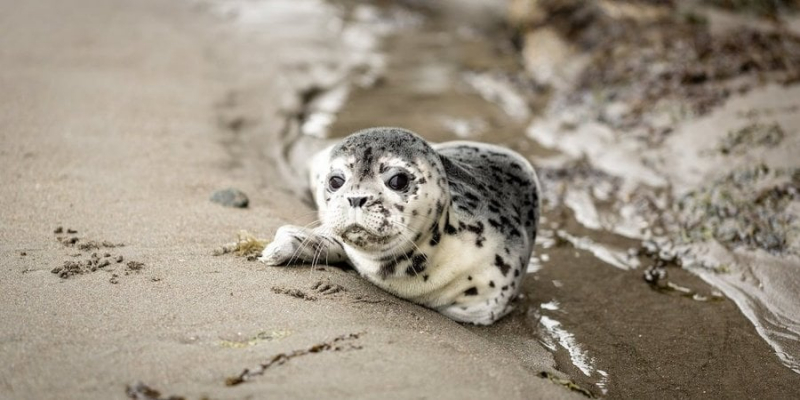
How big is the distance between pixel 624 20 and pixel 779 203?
4017 mm

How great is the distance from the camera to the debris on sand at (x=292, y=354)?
277 cm

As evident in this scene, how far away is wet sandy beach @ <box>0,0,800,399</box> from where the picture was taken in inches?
117

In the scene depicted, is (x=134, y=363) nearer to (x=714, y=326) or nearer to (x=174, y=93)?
(x=714, y=326)

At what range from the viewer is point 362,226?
130 inches

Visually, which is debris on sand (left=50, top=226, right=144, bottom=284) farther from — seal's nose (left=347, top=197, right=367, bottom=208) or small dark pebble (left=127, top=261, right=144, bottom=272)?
seal's nose (left=347, top=197, right=367, bottom=208)

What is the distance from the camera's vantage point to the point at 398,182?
11.2 ft

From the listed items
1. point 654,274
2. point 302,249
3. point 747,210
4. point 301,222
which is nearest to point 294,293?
point 302,249

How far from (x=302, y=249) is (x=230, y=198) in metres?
1.05

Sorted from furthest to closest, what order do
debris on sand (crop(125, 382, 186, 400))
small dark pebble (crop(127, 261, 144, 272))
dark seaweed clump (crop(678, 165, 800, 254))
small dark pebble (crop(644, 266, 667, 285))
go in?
dark seaweed clump (crop(678, 165, 800, 254)) < small dark pebble (crop(644, 266, 667, 285)) < small dark pebble (crop(127, 261, 144, 272)) < debris on sand (crop(125, 382, 186, 400))

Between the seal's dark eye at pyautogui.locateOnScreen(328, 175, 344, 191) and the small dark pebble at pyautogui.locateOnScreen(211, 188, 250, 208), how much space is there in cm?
132

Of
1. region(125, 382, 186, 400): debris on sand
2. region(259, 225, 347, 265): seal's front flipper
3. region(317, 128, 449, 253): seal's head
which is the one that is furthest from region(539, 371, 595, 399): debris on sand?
region(125, 382, 186, 400): debris on sand

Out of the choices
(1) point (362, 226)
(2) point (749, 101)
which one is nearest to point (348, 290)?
(1) point (362, 226)

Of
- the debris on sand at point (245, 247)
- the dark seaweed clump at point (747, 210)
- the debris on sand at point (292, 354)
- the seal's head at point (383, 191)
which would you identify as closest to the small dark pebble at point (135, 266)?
the debris on sand at point (245, 247)

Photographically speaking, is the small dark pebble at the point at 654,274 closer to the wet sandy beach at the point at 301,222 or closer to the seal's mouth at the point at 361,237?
the wet sandy beach at the point at 301,222
